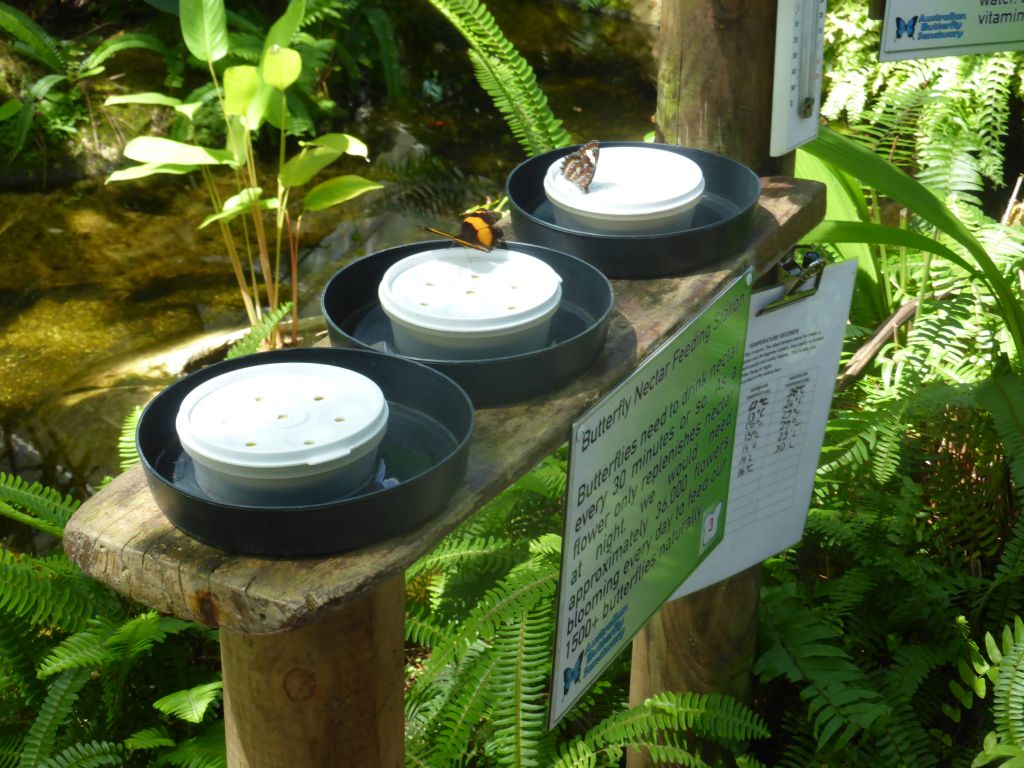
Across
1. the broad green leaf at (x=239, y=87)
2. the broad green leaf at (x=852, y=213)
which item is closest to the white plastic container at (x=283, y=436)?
the broad green leaf at (x=852, y=213)

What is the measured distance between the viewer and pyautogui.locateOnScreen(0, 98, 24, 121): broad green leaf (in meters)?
5.77

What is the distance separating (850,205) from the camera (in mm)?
3363

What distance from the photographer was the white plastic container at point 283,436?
3.24 feet

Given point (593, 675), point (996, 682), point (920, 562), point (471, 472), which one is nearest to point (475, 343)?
point (471, 472)

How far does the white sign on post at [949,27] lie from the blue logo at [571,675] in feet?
4.47

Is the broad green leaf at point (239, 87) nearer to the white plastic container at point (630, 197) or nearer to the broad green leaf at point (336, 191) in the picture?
the broad green leaf at point (336, 191)

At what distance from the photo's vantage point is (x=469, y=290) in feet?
4.21

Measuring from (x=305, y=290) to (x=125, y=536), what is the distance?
4.20m

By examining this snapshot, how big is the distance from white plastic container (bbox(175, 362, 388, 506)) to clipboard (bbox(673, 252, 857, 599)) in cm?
109

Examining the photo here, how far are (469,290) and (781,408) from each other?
3.61ft

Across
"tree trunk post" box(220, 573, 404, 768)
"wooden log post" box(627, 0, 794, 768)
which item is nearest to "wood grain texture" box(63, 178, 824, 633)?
"tree trunk post" box(220, 573, 404, 768)

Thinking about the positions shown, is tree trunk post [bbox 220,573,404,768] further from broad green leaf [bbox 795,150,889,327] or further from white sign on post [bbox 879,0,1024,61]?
broad green leaf [bbox 795,150,889,327]

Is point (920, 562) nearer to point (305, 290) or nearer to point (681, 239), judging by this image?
point (681, 239)

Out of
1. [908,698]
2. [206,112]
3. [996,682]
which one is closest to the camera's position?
[996,682]
